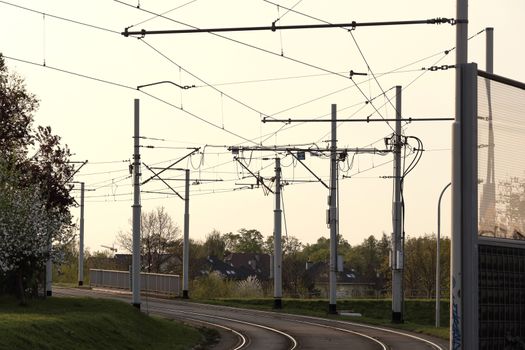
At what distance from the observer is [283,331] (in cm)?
5206

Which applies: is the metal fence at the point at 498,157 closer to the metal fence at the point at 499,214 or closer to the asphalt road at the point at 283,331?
the metal fence at the point at 499,214

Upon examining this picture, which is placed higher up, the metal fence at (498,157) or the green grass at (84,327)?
the metal fence at (498,157)

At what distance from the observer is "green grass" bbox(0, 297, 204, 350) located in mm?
33225

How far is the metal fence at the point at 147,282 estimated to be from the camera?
80000 millimetres

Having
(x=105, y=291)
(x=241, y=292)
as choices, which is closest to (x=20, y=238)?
(x=105, y=291)

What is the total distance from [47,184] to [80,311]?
8.12m

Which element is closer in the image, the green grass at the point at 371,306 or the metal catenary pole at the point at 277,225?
the metal catenary pole at the point at 277,225

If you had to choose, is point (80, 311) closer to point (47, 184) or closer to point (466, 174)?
point (47, 184)

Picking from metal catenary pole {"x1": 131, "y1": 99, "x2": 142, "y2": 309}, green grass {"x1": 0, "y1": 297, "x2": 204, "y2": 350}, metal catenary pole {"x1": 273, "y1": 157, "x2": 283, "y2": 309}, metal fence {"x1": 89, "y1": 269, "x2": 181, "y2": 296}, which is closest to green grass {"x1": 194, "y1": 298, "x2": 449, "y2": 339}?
metal fence {"x1": 89, "y1": 269, "x2": 181, "y2": 296}

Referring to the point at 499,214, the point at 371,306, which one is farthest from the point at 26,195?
the point at 371,306

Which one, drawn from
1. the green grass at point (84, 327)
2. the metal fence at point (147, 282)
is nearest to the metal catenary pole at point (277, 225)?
the metal fence at point (147, 282)

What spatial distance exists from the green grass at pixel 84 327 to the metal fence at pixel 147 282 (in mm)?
28136

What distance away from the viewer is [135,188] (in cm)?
5116

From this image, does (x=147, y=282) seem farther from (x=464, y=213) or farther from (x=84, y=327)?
(x=464, y=213)
